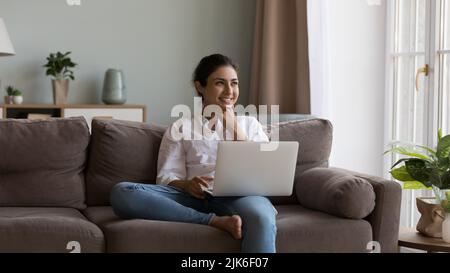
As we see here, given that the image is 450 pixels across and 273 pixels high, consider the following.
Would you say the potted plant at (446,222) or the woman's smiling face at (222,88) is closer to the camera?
the potted plant at (446,222)

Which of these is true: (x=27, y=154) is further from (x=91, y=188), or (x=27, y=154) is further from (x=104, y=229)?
(x=104, y=229)

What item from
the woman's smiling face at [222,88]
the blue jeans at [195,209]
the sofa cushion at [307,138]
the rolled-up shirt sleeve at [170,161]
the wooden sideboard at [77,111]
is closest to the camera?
the blue jeans at [195,209]

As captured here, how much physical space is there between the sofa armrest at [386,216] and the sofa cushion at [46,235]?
3.53 feet

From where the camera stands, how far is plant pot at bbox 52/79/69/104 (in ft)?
16.4

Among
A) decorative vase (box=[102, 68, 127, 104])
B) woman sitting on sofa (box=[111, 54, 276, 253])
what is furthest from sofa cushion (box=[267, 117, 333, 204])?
decorative vase (box=[102, 68, 127, 104])

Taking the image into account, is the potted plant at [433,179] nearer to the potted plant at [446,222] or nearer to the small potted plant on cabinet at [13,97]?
the potted plant at [446,222]

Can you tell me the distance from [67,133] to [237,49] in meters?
2.46

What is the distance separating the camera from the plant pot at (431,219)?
3.03 m

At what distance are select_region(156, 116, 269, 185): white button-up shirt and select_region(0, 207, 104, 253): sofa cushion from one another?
48 centimetres

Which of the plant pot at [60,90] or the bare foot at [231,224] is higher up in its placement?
the plant pot at [60,90]

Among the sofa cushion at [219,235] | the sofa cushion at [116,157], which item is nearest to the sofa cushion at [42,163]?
the sofa cushion at [116,157]

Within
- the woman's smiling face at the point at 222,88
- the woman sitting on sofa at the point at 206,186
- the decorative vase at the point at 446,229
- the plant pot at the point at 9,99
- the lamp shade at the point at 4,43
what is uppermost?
the lamp shade at the point at 4,43

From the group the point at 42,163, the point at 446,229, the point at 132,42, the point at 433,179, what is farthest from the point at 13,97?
the point at 446,229

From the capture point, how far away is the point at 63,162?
325 centimetres
